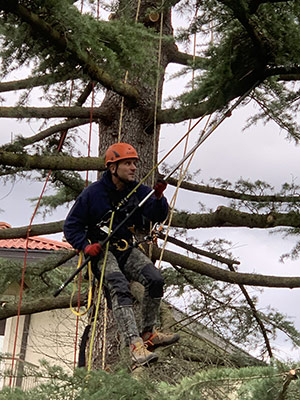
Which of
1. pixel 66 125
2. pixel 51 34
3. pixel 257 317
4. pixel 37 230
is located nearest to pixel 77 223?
pixel 51 34

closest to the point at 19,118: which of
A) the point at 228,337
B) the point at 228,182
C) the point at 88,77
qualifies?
the point at 88,77

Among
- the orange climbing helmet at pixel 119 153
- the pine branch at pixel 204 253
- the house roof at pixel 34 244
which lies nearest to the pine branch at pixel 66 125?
the pine branch at pixel 204 253

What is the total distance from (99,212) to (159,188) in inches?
21.9

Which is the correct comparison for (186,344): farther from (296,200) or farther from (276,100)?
(276,100)

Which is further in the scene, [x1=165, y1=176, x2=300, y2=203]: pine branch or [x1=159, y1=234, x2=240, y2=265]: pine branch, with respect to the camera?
[x1=159, y1=234, x2=240, y2=265]: pine branch

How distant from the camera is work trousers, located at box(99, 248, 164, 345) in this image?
539 centimetres

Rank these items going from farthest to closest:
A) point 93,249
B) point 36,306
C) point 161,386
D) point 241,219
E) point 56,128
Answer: point 56,128
point 36,306
point 241,219
point 93,249
point 161,386

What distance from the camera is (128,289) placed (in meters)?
5.54

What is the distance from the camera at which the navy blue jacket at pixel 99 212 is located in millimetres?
5676

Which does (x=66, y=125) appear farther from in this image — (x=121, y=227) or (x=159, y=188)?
(x=159, y=188)

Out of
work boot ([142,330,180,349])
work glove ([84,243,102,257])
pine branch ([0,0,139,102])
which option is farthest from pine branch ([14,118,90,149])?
work boot ([142,330,180,349])

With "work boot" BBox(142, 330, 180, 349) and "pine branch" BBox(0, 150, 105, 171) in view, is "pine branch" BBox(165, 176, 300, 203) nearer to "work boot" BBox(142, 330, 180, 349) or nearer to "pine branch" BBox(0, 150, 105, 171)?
"pine branch" BBox(0, 150, 105, 171)

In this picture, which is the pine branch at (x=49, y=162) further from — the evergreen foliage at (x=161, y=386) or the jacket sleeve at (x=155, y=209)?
the evergreen foliage at (x=161, y=386)

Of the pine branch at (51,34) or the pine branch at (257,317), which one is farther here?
the pine branch at (257,317)
